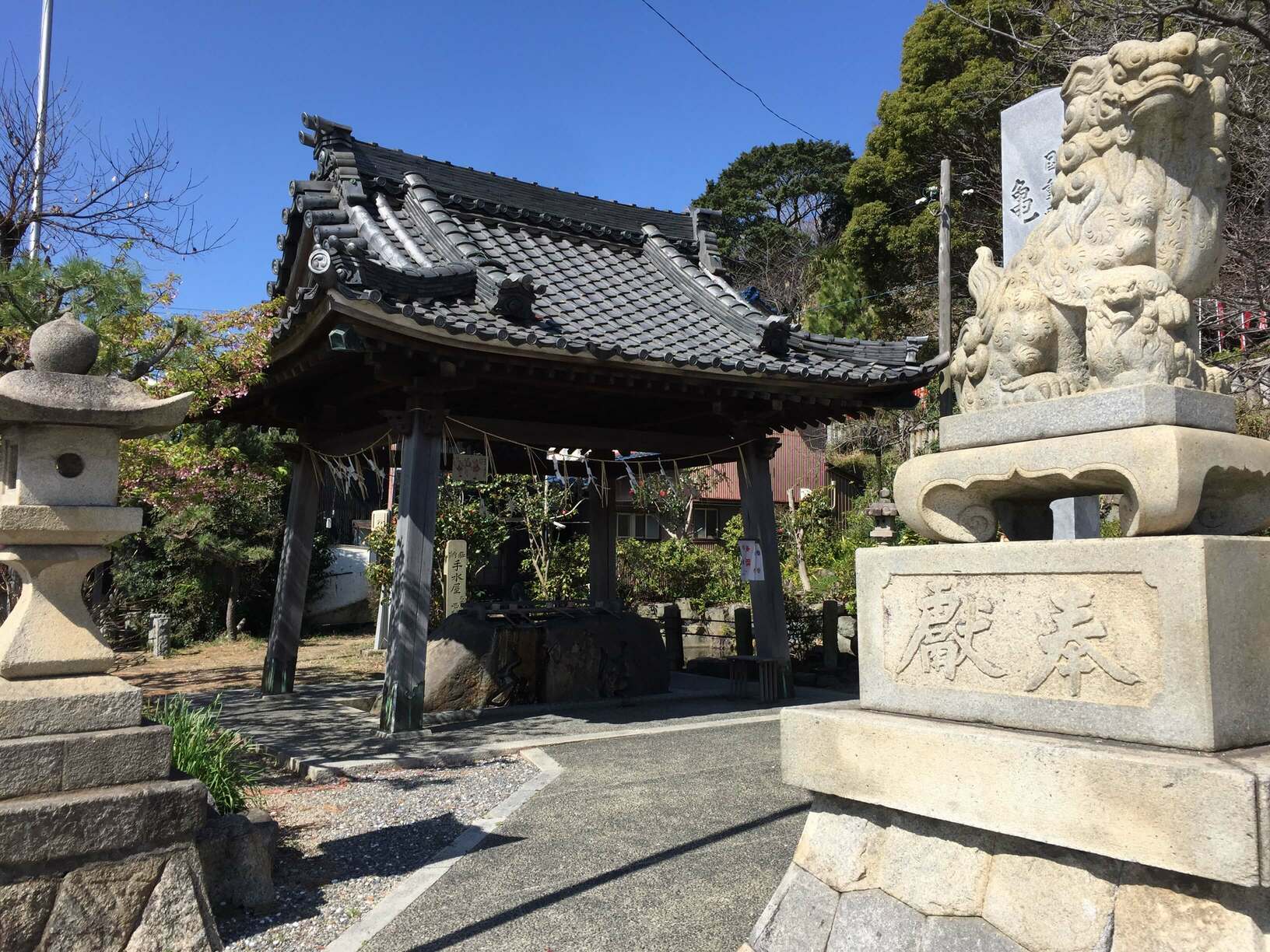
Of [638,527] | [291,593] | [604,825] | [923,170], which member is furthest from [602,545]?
[923,170]

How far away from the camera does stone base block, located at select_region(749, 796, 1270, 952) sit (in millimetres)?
2295

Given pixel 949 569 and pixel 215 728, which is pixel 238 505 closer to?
pixel 215 728

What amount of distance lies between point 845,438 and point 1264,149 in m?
18.1

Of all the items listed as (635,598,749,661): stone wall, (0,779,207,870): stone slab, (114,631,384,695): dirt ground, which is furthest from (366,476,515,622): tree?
(0,779,207,870): stone slab

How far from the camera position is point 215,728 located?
5.78 m

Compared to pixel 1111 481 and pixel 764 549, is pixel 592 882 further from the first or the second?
pixel 764 549

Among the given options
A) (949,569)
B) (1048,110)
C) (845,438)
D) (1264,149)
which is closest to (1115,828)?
(949,569)

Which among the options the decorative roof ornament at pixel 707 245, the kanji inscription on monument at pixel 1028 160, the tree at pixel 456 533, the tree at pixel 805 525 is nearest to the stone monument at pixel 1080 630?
the kanji inscription on monument at pixel 1028 160

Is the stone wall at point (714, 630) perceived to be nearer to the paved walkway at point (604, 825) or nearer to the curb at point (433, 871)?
the paved walkway at point (604, 825)

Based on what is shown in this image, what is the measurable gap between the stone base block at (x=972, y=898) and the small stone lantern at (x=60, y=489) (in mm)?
3300

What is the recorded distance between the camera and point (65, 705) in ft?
12.6

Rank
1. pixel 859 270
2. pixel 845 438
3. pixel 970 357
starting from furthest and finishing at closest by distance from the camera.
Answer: pixel 845 438 < pixel 859 270 < pixel 970 357

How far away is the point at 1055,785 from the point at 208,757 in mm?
4438

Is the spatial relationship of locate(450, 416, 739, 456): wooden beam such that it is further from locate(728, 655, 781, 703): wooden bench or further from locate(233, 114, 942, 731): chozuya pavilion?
locate(728, 655, 781, 703): wooden bench
